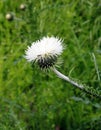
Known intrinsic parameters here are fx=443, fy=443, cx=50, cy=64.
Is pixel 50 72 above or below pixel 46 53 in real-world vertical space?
above

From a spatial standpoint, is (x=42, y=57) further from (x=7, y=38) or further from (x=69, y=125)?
(x=7, y=38)

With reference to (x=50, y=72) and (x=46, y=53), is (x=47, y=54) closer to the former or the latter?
(x=46, y=53)

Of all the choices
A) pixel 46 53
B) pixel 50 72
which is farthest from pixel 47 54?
pixel 50 72

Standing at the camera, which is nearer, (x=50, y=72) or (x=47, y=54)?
(x=47, y=54)

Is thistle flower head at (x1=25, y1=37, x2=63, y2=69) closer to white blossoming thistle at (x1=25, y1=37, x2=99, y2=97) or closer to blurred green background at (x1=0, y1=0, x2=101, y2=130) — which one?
white blossoming thistle at (x1=25, y1=37, x2=99, y2=97)

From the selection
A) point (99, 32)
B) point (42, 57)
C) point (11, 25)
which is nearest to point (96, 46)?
point (99, 32)

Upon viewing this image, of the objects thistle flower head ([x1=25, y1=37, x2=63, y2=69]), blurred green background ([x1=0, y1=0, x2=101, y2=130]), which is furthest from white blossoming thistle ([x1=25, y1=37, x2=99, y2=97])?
blurred green background ([x1=0, y1=0, x2=101, y2=130])
